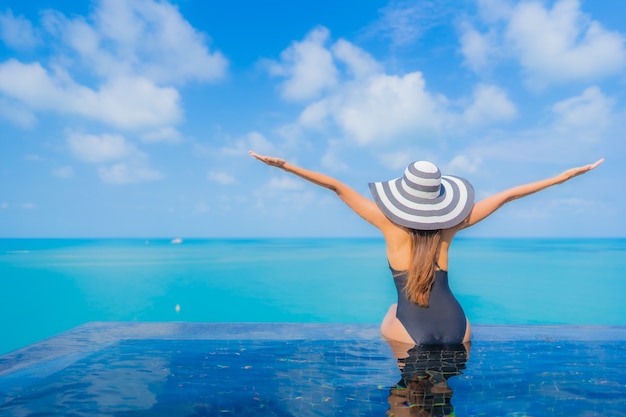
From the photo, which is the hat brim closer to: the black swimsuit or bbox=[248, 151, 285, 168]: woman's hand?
the black swimsuit

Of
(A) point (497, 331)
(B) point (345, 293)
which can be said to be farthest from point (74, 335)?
(B) point (345, 293)

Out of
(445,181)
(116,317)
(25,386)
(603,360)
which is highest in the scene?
(445,181)

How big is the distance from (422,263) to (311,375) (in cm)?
108

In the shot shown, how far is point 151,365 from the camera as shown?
3.54m

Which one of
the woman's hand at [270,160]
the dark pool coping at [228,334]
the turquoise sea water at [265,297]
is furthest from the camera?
the turquoise sea water at [265,297]

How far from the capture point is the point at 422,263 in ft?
11.5

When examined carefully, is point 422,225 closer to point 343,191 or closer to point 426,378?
point 343,191

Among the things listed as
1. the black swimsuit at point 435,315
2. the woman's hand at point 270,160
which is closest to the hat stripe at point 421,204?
the black swimsuit at point 435,315

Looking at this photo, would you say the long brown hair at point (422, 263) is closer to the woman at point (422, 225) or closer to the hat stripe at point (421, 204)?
the woman at point (422, 225)

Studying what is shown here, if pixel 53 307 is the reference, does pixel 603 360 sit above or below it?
above

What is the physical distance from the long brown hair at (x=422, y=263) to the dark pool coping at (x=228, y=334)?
93cm

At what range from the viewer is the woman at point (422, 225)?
3.54 m

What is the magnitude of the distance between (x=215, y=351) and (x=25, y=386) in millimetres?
1336

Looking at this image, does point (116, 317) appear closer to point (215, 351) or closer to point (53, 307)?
point (53, 307)
